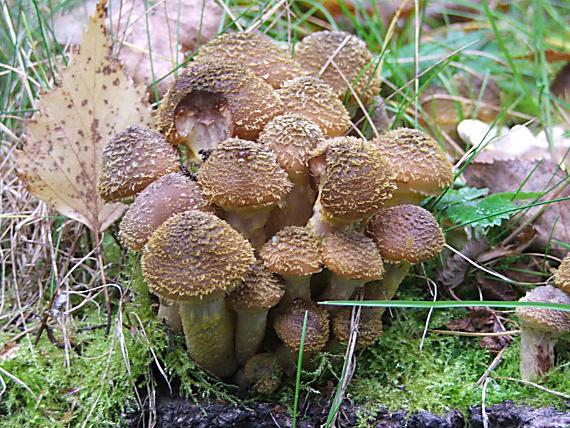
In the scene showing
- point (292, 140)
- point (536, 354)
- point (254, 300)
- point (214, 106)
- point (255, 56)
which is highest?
point (255, 56)

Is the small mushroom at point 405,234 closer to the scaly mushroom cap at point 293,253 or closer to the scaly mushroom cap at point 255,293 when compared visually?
the scaly mushroom cap at point 293,253

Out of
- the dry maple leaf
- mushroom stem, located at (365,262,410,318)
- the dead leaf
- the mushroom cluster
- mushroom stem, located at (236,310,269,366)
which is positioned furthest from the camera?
the dead leaf

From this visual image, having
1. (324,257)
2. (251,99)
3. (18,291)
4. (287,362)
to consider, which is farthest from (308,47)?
(18,291)

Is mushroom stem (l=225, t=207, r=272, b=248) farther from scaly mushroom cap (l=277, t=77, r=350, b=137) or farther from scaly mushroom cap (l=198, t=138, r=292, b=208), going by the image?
scaly mushroom cap (l=277, t=77, r=350, b=137)

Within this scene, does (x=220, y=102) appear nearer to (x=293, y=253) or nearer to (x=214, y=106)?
(x=214, y=106)

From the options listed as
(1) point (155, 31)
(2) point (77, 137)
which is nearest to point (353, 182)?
(2) point (77, 137)

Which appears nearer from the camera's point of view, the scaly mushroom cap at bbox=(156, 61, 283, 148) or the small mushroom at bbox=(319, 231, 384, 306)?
the small mushroom at bbox=(319, 231, 384, 306)

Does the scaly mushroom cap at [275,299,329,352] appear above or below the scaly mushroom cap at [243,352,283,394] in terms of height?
above

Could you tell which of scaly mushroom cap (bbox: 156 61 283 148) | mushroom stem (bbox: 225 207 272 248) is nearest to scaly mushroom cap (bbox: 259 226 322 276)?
mushroom stem (bbox: 225 207 272 248)
